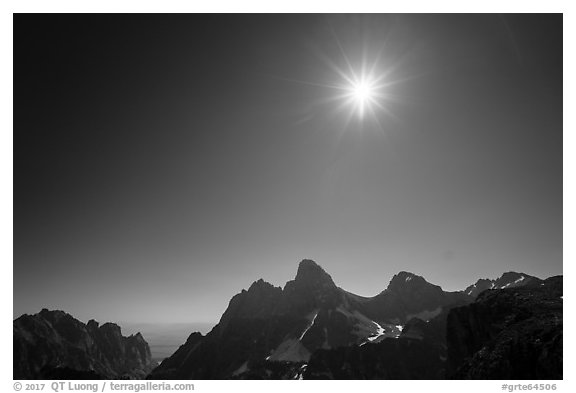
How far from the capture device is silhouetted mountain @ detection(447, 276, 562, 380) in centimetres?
5017

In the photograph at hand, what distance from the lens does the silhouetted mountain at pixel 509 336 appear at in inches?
1975

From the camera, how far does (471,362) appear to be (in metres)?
67.7

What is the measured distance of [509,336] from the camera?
221 ft
